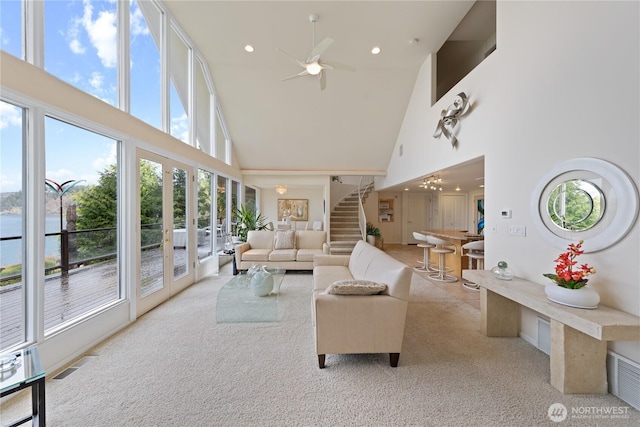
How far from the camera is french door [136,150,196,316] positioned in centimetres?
344

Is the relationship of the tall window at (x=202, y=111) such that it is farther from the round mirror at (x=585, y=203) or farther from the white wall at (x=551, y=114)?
the round mirror at (x=585, y=203)

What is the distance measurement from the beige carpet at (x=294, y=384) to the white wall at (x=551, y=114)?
2.40 feet

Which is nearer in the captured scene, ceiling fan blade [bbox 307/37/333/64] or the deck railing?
the deck railing

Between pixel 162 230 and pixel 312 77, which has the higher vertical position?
pixel 312 77

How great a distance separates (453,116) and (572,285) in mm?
2783

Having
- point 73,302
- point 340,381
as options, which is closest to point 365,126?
point 340,381

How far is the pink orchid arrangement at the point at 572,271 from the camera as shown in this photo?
1.98 m

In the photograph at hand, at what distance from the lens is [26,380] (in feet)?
4.56

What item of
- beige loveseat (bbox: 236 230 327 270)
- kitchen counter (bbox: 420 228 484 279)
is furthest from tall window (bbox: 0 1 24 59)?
kitchen counter (bbox: 420 228 484 279)

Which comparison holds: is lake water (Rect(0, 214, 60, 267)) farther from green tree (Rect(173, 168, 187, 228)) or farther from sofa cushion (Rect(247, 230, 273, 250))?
sofa cushion (Rect(247, 230, 273, 250))

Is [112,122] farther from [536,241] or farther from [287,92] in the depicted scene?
[536,241]

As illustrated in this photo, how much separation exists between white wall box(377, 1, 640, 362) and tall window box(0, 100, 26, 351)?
458 cm

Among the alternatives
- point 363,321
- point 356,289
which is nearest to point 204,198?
point 356,289

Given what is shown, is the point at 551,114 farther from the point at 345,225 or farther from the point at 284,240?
the point at 345,225
